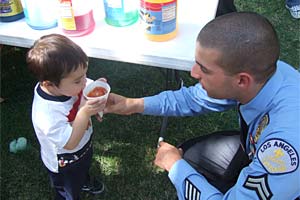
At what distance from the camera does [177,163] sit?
5.39ft

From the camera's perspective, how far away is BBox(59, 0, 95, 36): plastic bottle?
181cm

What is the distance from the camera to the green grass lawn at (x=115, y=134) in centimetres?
238

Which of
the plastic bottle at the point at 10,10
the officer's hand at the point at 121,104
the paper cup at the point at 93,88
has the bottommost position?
the officer's hand at the point at 121,104

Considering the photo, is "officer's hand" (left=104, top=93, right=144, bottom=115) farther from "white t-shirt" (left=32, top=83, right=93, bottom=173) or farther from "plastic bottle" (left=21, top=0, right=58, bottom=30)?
"plastic bottle" (left=21, top=0, right=58, bottom=30)

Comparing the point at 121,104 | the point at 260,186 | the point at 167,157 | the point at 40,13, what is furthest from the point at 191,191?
the point at 40,13

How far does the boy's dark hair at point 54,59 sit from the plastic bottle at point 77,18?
0.20 m

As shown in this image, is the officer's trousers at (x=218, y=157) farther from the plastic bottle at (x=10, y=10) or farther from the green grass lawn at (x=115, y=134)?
the plastic bottle at (x=10, y=10)

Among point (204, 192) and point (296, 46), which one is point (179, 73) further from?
point (204, 192)

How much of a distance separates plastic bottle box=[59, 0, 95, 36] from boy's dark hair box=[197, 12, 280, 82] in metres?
0.61

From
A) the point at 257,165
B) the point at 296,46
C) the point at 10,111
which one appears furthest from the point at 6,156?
the point at 296,46

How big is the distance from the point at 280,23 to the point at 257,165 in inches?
96.1

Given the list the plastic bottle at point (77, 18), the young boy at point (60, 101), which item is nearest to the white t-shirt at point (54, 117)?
the young boy at point (60, 101)

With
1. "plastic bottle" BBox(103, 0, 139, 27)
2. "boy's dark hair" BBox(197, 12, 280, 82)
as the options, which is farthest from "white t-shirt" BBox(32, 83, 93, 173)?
"boy's dark hair" BBox(197, 12, 280, 82)

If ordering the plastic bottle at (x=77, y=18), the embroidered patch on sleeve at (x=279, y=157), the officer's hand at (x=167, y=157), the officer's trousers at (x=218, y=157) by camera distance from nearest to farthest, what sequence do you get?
the embroidered patch on sleeve at (x=279, y=157), the officer's hand at (x=167, y=157), the plastic bottle at (x=77, y=18), the officer's trousers at (x=218, y=157)
